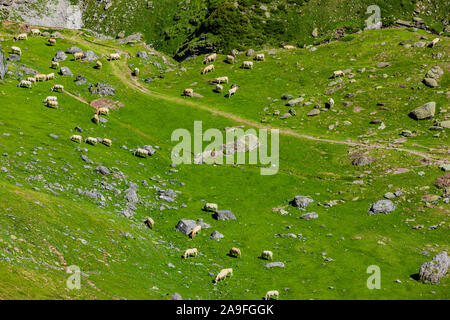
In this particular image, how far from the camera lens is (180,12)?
15812 cm

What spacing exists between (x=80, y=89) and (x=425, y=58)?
7980 cm

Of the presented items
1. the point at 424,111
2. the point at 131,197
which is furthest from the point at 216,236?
the point at 424,111

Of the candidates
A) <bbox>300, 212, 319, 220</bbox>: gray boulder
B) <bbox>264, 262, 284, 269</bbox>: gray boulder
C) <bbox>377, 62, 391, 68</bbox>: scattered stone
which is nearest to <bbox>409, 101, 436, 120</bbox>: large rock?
<bbox>377, 62, 391, 68</bbox>: scattered stone

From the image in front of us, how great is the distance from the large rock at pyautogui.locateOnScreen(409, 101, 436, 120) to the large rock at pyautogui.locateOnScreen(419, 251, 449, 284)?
4909cm

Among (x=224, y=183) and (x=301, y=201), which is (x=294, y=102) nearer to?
(x=224, y=183)

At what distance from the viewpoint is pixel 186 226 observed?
5797 cm

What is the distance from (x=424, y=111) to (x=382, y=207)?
1412 inches

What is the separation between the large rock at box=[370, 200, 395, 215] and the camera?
209 ft

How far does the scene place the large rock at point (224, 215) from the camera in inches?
2466

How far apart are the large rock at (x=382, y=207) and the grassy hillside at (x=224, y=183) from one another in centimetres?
136

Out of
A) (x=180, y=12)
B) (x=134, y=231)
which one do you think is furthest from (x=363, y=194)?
(x=180, y=12)

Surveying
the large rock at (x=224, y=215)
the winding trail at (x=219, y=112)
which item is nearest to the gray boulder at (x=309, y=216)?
the large rock at (x=224, y=215)

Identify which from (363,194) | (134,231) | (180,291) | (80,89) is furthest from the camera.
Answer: (80,89)
